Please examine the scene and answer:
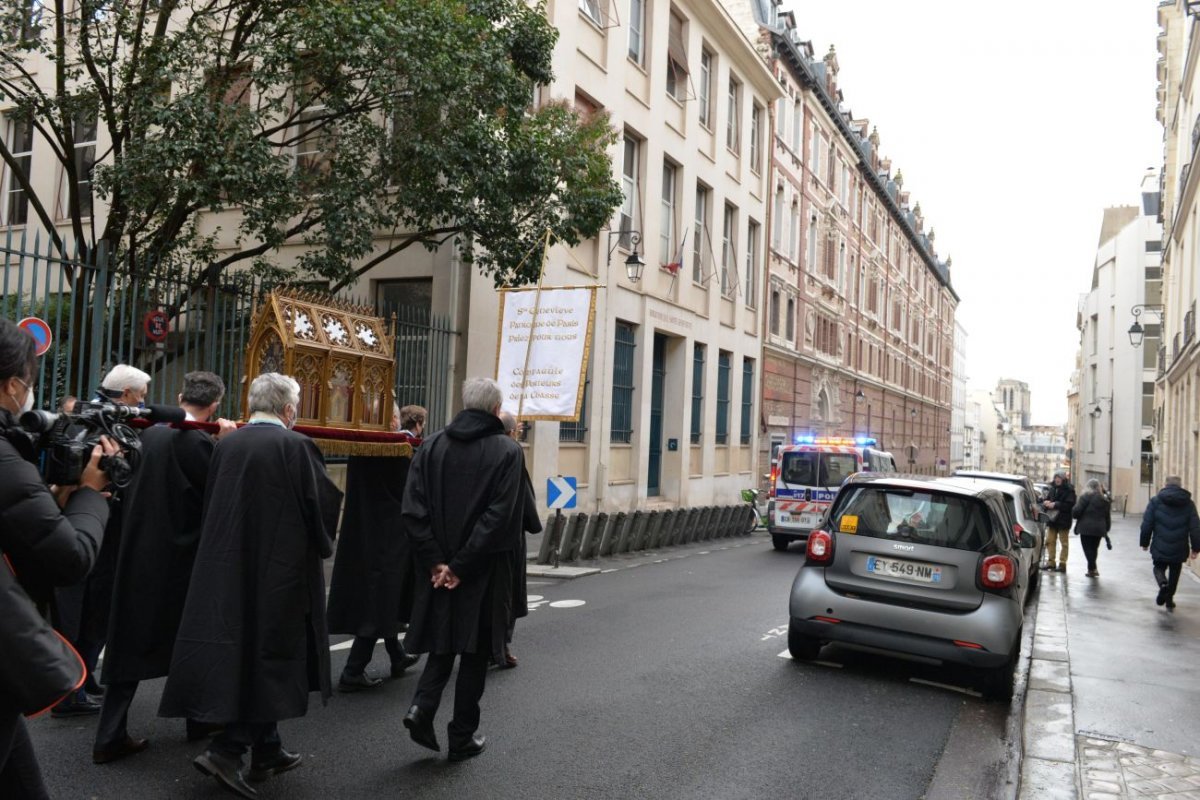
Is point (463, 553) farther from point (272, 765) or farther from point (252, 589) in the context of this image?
point (272, 765)

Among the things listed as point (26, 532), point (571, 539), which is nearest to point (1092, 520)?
point (571, 539)

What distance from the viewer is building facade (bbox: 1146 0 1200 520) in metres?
19.0

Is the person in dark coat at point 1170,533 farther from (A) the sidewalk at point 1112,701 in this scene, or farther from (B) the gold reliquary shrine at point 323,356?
(B) the gold reliquary shrine at point 323,356

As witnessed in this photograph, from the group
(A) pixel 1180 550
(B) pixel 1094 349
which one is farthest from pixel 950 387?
(A) pixel 1180 550

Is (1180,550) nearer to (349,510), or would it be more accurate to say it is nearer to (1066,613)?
(1066,613)

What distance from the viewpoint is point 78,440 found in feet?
8.53

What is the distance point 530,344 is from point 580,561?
10.6 ft

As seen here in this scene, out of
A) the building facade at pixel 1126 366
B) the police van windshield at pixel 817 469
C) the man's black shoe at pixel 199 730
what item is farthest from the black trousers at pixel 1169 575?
the building facade at pixel 1126 366

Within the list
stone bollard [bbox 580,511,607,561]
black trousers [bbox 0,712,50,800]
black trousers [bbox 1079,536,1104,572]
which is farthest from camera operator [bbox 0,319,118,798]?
black trousers [bbox 1079,536,1104,572]

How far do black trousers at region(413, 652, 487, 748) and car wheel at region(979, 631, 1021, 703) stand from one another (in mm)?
3864

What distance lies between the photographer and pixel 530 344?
43.1 ft

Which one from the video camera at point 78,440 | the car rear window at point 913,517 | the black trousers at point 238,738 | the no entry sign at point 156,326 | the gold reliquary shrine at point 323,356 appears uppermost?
the no entry sign at point 156,326

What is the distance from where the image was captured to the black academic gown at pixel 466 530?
4.66 meters

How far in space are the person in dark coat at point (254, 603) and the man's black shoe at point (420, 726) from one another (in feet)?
1.50
